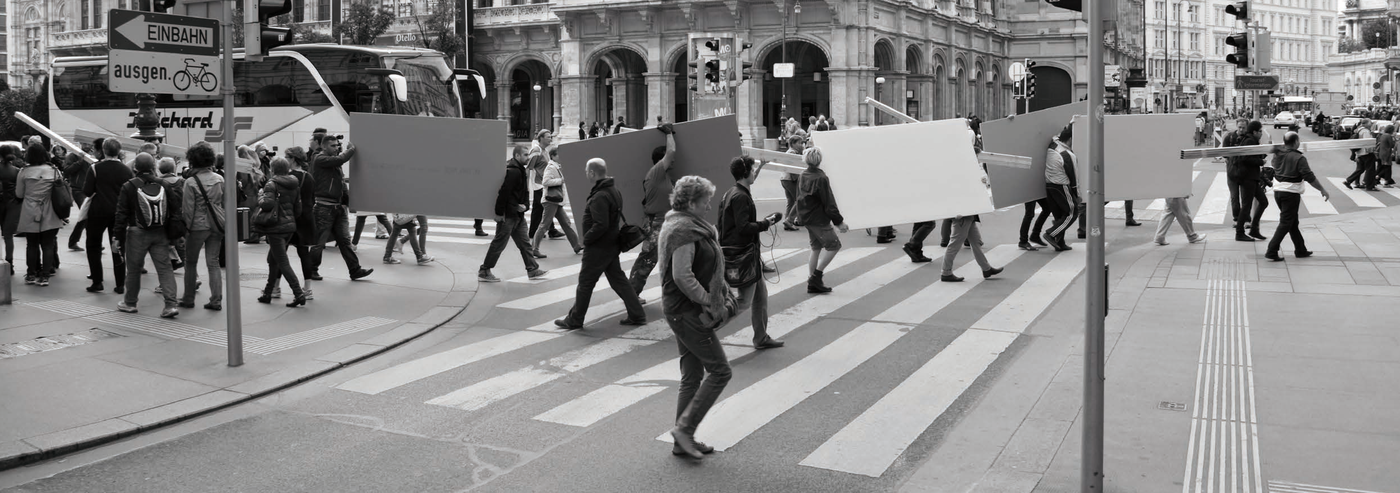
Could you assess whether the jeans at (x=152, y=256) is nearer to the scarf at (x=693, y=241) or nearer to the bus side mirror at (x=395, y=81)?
the scarf at (x=693, y=241)

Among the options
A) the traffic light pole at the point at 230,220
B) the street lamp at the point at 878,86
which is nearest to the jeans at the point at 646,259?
the traffic light pole at the point at 230,220

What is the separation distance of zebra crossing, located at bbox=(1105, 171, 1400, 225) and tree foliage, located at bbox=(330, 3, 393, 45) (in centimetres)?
4060

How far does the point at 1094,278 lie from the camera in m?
5.41

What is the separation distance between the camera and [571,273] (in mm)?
14422

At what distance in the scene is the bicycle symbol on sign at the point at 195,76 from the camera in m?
8.88

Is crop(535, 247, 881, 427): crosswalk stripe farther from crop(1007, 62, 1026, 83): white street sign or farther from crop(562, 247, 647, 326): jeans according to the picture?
crop(1007, 62, 1026, 83): white street sign

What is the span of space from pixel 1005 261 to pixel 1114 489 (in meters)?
9.40

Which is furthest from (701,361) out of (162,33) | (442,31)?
(442,31)

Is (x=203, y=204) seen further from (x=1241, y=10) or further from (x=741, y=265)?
(x=1241, y=10)

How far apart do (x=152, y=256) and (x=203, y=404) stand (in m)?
3.71

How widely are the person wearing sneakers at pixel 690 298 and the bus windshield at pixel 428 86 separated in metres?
22.0

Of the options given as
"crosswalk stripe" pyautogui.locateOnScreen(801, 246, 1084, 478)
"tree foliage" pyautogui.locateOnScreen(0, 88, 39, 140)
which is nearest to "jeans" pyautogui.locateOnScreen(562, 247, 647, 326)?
"crosswalk stripe" pyautogui.locateOnScreen(801, 246, 1084, 478)

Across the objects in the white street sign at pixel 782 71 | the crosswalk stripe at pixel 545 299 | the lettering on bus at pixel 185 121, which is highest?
the white street sign at pixel 782 71

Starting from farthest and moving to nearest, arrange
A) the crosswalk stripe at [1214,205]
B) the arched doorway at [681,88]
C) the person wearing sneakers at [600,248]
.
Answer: the arched doorway at [681,88]
the crosswalk stripe at [1214,205]
the person wearing sneakers at [600,248]
